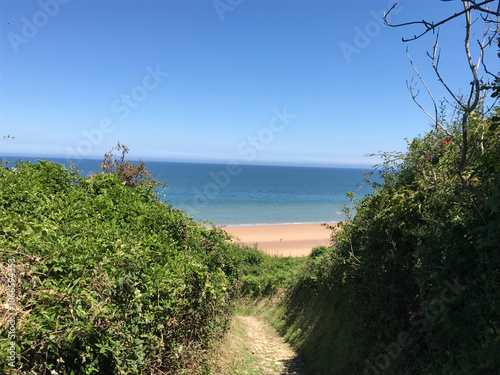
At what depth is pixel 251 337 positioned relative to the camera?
389 inches

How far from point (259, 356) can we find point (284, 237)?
95.0 ft

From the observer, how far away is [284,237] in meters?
36.8

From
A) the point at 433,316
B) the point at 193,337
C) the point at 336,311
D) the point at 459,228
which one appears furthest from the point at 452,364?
the point at 336,311

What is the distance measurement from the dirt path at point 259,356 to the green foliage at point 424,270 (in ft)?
1.77

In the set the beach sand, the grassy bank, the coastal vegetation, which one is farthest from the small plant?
the beach sand

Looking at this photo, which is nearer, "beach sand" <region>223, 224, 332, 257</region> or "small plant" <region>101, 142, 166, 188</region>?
"small plant" <region>101, 142, 166, 188</region>

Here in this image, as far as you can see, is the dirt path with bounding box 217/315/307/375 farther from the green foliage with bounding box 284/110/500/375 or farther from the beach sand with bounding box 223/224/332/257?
the beach sand with bounding box 223/224/332/257

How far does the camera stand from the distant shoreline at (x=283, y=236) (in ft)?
102

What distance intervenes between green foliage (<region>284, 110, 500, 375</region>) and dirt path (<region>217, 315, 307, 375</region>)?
54cm

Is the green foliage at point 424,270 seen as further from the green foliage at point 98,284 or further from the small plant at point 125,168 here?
the small plant at point 125,168

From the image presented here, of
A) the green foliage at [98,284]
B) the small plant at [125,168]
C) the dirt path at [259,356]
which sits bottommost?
the dirt path at [259,356]

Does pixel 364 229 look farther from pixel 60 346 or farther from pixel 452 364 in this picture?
pixel 60 346

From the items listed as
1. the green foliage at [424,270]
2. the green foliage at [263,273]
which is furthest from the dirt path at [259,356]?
the green foliage at [263,273]

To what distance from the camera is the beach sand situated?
31125 mm
